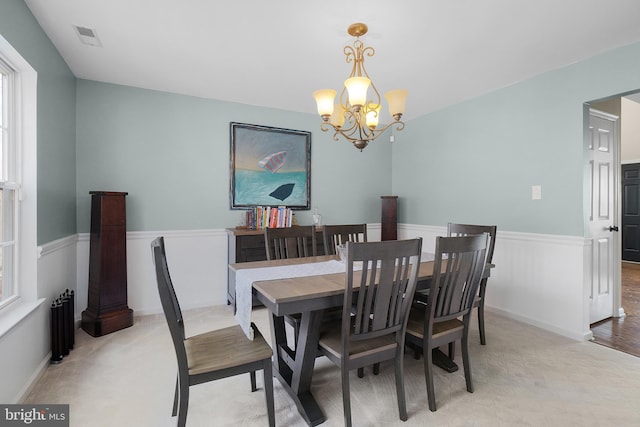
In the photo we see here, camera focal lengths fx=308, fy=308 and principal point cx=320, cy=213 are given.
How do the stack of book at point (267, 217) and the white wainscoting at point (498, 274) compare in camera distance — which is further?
the stack of book at point (267, 217)

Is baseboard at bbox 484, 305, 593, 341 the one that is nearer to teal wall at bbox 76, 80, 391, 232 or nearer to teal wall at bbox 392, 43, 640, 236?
teal wall at bbox 392, 43, 640, 236

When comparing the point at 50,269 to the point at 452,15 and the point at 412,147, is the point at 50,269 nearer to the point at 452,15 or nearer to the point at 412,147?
the point at 452,15

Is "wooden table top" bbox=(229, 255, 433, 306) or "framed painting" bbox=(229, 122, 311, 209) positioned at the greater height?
"framed painting" bbox=(229, 122, 311, 209)

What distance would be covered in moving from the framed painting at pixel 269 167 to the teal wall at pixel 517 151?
64.2 inches

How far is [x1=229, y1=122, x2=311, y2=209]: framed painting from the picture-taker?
12.3 ft

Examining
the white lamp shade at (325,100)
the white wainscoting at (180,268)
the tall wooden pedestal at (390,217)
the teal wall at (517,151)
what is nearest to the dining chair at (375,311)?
the white lamp shade at (325,100)

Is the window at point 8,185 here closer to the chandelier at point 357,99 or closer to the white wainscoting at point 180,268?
the white wainscoting at point 180,268

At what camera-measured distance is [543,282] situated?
3.00 metres

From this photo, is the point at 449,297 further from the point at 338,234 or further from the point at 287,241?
the point at 287,241

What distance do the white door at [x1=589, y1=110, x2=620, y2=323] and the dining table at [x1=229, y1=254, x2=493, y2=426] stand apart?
6.52 feet

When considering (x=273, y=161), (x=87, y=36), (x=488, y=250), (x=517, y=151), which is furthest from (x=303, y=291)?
(x=517, y=151)

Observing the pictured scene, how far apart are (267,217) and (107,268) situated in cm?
162

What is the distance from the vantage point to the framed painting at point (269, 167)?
12.3ft

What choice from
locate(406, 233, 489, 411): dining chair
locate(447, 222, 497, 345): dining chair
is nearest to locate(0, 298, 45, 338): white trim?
locate(406, 233, 489, 411): dining chair
